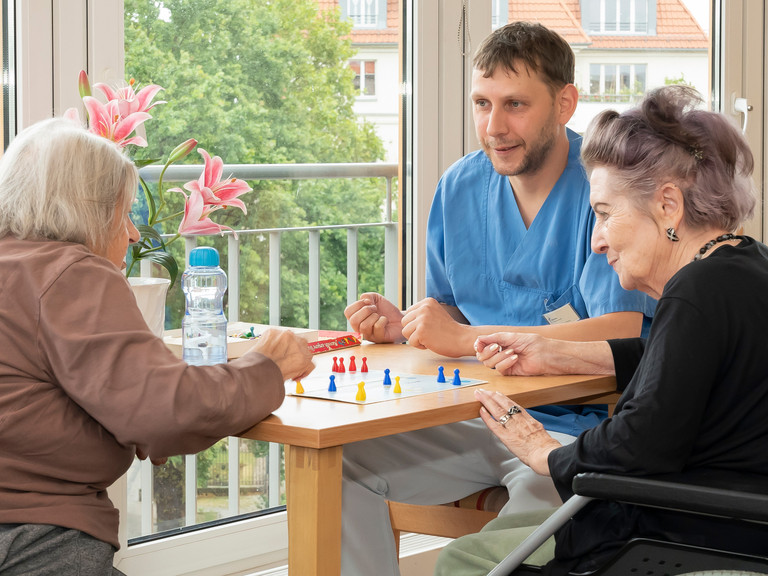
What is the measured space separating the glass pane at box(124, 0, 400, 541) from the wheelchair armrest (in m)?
1.48

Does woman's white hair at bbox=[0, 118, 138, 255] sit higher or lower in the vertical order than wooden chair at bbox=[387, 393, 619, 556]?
higher

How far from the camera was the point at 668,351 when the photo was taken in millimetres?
1264

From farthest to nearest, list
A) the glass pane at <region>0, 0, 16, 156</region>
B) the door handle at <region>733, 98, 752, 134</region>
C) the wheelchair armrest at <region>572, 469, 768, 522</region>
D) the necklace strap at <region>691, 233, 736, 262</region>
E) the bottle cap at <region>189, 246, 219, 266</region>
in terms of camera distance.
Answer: the door handle at <region>733, 98, 752, 134</region>, the glass pane at <region>0, 0, 16, 156</region>, the bottle cap at <region>189, 246, 219, 266</region>, the necklace strap at <region>691, 233, 736, 262</region>, the wheelchair armrest at <region>572, 469, 768, 522</region>

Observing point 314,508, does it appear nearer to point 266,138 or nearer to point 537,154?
point 537,154

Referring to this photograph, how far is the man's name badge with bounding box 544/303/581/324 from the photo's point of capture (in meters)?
1.99

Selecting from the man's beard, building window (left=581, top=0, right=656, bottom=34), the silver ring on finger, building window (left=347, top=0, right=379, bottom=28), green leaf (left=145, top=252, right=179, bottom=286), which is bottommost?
the silver ring on finger

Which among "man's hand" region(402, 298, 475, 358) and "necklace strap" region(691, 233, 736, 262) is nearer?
"necklace strap" region(691, 233, 736, 262)

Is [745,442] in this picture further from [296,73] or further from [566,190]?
[296,73]

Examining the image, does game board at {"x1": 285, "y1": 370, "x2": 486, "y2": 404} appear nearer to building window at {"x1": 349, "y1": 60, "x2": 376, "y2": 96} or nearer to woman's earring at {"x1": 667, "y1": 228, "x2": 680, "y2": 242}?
woman's earring at {"x1": 667, "y1": 228, "x2": 680, "y2": 242}

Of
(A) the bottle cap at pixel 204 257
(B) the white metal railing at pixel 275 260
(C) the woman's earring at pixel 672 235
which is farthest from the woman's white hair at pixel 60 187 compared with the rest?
(B) the white metal railing at pixel 275 260

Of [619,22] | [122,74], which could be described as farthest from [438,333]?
[619,22]

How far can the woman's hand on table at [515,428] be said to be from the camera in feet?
4.82

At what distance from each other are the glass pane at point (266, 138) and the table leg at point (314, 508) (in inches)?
47.6

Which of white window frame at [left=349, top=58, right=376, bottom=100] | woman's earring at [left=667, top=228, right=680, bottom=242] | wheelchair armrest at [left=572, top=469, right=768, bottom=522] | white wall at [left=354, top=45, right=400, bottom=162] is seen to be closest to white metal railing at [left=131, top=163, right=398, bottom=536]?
white wall at [left=354, top=45, right=400, bottom=162]
